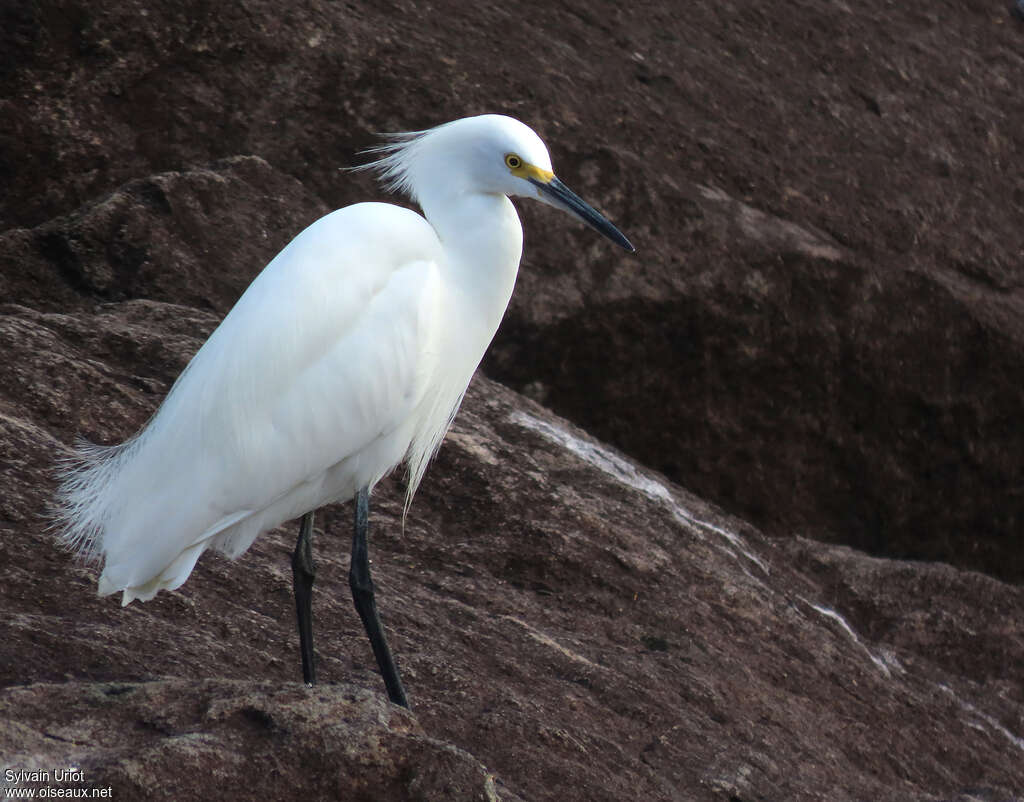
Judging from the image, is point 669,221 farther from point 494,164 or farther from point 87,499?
point 87,499

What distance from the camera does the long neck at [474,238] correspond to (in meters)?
3.43

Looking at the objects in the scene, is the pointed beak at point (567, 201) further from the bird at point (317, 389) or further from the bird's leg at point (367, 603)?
the bird's leg at point (367, 603)

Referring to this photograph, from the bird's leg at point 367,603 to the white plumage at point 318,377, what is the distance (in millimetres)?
107

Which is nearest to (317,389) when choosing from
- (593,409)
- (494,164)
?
(494,164)

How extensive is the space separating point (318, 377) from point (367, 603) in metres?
0.54

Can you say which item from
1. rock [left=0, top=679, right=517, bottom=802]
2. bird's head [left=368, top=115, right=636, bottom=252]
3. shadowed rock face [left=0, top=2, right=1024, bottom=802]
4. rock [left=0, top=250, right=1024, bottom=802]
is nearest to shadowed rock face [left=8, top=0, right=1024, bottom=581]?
shadowed rock face [left=0, top=2, right=1024, bottom=802]

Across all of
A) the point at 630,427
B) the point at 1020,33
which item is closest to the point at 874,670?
the point at 630,427

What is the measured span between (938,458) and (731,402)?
41.9 inches

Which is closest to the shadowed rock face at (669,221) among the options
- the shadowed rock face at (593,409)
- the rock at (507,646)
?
the shadowed rock face at (593,409)

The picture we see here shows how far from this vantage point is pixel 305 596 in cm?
322

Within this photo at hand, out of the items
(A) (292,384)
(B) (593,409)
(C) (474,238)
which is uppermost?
(C) (474,238)

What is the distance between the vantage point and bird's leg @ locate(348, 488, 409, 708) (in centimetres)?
308

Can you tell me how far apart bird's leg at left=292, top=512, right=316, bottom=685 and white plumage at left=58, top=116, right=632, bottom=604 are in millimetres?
87

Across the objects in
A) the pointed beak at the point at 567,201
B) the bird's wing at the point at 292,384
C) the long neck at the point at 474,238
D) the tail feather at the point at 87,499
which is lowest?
the tail feather at the point at 87,499
